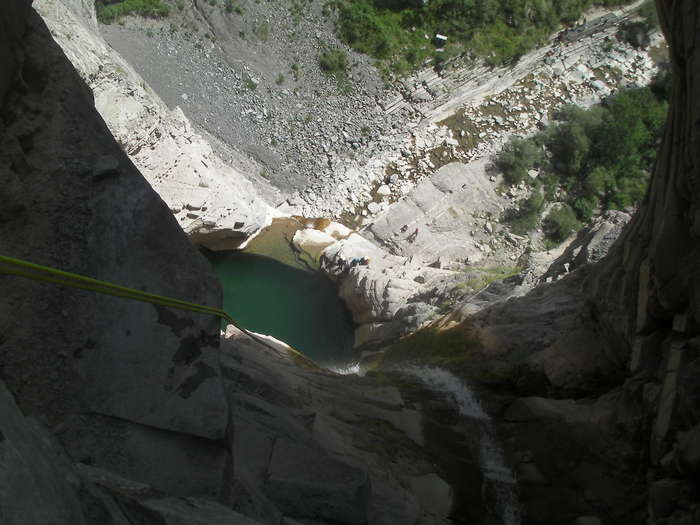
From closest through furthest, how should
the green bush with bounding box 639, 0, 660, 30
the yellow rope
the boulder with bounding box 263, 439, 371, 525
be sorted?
the yellow rope → the boulder with bounding box 263, 439, 371, 525 → the green bush with bounding box 639, 0, 660, 30

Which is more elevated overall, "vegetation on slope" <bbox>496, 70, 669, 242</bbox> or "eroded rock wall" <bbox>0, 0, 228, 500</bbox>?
"vegetation on slope" <bbox>496, 70, 669, 242</bbox>

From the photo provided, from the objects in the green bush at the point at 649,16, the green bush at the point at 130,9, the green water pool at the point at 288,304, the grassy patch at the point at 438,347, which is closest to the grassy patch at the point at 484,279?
the grassy patch at the point at 438,347

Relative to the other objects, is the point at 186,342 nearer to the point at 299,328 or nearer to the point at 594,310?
the point at 594,310

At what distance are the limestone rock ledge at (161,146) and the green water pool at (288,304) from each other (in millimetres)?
827

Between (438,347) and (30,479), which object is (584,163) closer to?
(438,347)

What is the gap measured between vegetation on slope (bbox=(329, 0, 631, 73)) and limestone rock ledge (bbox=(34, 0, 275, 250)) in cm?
762

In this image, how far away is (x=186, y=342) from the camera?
4.46 meters

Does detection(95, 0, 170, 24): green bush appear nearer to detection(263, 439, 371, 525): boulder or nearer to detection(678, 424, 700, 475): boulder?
detection(263, 439, 371, 525): boulder

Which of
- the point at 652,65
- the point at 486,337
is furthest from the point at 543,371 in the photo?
the point at 652,65

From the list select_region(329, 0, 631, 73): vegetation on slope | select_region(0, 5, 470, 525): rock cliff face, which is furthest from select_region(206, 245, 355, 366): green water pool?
select_region(0, 5, 470, 525): rock cliff face

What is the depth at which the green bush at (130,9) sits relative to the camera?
60.3 feet

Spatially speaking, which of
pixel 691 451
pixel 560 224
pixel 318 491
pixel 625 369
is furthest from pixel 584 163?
pixel 318 491

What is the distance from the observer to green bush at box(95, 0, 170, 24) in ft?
60.3

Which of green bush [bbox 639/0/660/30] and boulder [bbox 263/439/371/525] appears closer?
boulder [bbox 263/439/371/525]
